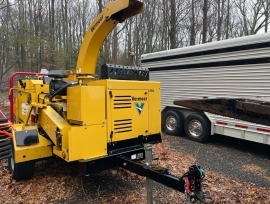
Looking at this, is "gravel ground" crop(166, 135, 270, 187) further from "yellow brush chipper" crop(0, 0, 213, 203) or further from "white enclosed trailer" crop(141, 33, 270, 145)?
"yellow brush chipper" crop(0, 0, 213, 203)

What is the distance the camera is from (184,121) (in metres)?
8.15

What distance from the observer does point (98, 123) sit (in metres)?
3.51

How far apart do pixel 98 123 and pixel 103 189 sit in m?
1.28

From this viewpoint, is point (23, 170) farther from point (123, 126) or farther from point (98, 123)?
point (123, 126)

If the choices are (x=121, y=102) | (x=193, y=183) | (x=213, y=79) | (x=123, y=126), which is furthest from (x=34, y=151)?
(x=213, y=79)

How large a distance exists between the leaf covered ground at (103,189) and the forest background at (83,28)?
621 inches

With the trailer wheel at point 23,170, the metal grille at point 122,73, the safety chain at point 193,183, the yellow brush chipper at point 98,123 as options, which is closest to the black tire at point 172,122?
the yellow brush chipper at point 98,123

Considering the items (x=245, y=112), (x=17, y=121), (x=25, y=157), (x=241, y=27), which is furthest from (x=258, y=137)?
(x=241, y=27)

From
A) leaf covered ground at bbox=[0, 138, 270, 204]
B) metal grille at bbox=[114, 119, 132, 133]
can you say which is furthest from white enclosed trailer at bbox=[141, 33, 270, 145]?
metal grille at bbox=[114, 119, 132, 133]

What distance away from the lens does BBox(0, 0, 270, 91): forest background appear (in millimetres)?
21016

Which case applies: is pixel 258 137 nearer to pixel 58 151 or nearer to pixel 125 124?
pixel 125 124

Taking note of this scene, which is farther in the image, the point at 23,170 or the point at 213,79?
the point at 213,79

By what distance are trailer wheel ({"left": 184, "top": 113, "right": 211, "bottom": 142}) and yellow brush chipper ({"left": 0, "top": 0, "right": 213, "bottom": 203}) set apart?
335cm

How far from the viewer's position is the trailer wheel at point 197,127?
727 centimetres
